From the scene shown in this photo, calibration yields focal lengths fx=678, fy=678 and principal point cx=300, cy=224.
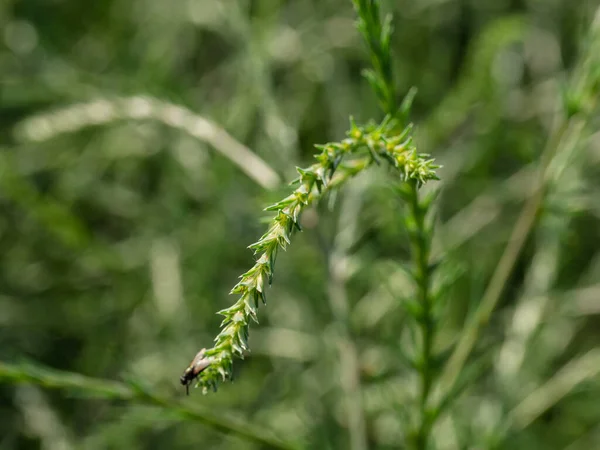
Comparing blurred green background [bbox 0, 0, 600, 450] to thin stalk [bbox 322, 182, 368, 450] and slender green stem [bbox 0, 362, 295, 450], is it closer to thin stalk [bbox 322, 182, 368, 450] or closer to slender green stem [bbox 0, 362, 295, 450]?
thin stalk [bbox 322, 182, 368, 450]

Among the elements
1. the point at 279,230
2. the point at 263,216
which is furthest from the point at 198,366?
the point at 263,216

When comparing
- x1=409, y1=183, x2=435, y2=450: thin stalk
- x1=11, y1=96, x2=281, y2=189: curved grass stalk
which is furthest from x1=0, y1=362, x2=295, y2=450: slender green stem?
x1=11, y1=96, x2=281, y2=189: curved grass stalk

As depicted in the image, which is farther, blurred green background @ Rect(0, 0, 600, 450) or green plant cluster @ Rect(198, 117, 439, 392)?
blurred green background @ Rect(0, 0, 600, 450)

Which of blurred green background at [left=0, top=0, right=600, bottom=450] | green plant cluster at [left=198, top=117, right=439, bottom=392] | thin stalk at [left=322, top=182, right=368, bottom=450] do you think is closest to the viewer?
green plant cluster at [left=198, top=117, right=439, bottom=392]

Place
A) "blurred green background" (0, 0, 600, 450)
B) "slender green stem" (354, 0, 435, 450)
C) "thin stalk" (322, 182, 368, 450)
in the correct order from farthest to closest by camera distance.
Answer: "blurred green background" (0, 0, 600, 450) < "thin stalk" (322, 182, 368, 450) < "slender green stem" (354, 0, 435, 450)

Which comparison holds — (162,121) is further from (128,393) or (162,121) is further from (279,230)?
(279,230)

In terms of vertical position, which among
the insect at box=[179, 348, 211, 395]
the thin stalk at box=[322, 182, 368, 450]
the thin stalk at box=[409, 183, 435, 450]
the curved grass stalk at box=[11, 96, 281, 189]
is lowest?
the insect at box=[179, 348, 211, 395]

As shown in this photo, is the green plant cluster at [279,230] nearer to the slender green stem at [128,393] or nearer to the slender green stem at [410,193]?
the slender green stem at [410,193]

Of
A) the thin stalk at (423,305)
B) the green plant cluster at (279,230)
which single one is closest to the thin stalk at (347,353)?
the thin stalk at (423,305)
